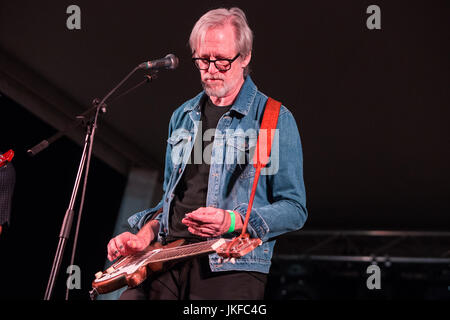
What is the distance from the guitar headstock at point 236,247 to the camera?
1745 mm

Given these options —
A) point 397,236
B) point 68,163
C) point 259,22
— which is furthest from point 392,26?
point 397,236

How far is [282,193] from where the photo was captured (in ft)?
6.57

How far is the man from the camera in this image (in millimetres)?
1910

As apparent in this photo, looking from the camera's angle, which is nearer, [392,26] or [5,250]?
[392,26]

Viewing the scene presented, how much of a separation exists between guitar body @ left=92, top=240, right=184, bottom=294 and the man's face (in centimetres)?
65

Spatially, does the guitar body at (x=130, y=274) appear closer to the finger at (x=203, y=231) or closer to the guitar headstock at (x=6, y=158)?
the finger at (x=203, y=231)

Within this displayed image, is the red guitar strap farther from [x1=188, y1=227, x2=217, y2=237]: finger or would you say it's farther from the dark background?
the dark background

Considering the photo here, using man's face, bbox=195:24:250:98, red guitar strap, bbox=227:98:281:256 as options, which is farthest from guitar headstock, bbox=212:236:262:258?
man's face, bbox=195:24:250:98

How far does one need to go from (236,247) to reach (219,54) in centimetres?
81

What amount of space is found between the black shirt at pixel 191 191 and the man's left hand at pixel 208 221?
0.82ft

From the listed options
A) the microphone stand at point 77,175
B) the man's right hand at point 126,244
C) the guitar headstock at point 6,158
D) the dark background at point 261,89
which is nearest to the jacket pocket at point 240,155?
the man's right hand at point 126,244
